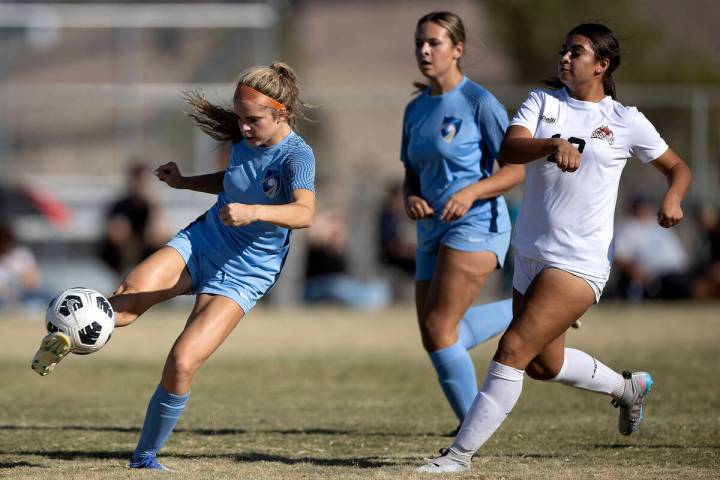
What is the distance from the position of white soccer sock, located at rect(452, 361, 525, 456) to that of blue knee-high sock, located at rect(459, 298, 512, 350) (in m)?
1.54

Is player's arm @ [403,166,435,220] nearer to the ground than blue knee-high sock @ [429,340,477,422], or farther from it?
farther from it

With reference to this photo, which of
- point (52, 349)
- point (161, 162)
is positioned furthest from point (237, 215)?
point (161, 162)

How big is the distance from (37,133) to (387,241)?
8.02 meters

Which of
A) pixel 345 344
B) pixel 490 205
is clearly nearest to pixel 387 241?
pixel 345 344

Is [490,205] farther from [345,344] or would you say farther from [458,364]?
[345,344]

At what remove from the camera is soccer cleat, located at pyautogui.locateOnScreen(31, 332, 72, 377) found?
527 centimetres

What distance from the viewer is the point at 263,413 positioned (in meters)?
7.82

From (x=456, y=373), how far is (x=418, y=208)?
3.06 feet

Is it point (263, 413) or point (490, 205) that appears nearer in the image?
point (490, 205)

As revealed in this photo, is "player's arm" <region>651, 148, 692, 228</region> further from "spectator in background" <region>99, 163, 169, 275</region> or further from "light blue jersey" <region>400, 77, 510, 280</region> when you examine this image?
"spectator in background" <region>99, 163, 169, 275</region>

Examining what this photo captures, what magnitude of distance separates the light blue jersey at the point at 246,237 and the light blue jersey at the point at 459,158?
3.37ft

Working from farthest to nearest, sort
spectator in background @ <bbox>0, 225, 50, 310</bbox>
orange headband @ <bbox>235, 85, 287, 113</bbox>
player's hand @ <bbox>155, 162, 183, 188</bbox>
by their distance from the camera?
1. spectator in background @ <bbox>0, 225, 50, 310</bbox>
2. player's hand @ <bbox>155, 162, 183, 188</bbox>
3. orange headband @ <bbox>235, 85, 287, 113</bbox>

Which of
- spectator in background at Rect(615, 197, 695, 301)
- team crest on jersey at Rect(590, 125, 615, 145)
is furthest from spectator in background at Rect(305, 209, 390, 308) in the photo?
team crest on jersey at Rect(590, 125, 615, 145)

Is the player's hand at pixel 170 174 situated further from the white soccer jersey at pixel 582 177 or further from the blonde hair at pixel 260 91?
the white soccer jersey at pixel 582 177
